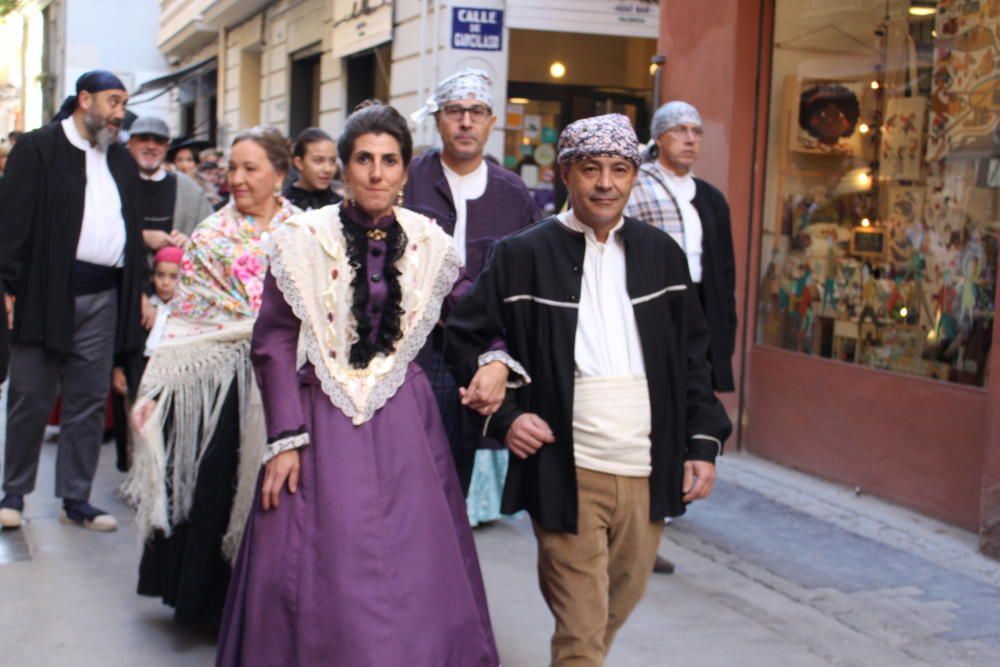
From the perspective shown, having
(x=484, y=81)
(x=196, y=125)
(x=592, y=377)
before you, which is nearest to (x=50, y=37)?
(x=196, y=125)

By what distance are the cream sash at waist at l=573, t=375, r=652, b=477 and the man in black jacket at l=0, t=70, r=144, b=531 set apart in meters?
3.40

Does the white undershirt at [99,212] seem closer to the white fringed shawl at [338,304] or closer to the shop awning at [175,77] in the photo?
the white fringed shawl at [338,304]

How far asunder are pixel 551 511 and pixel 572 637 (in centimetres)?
36

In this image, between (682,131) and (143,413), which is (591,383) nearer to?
(143,413)

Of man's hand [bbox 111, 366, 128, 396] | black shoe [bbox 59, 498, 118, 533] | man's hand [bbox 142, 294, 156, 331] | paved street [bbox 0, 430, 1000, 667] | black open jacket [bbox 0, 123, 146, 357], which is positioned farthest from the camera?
man's hand [bbox 142, 294, 156, 331]

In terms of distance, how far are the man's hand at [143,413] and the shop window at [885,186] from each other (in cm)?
392

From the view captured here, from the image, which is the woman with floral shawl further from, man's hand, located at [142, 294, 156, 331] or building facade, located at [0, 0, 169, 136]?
building facade, located at [0, 0, 169, 136]

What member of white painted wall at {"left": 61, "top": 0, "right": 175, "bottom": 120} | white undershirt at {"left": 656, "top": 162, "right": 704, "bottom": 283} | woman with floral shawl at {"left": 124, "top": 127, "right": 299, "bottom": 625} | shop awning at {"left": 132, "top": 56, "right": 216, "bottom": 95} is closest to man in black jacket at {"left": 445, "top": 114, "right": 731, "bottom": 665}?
woman with floral shawl at {"left": 124, "top": 127, "right": 299, "bottom": 625}

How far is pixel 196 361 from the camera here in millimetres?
5160

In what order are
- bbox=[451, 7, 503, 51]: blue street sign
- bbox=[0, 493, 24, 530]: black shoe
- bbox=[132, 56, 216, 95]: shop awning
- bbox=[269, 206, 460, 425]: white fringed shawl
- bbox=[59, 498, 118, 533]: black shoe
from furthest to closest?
1. bbox=[132, 56, 216, 95]: shop awning
2. bbox=[451, 7, 503, 51]: blue street sign
3. bbox=[59, 498, 118, 533]: black shoe
4. bbox=[0, 493, 24, 530]: black shoe
5. bbox=[269, 206, 460, 425]: white fringed shawl

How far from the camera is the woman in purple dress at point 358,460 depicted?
371 cm

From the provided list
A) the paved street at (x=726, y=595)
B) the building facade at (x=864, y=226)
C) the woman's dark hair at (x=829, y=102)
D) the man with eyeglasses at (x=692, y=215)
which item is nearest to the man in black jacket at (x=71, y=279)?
the paved street at (x=726, y=595)

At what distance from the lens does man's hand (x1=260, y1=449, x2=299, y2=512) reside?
377 cm

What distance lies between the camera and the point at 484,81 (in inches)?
223
